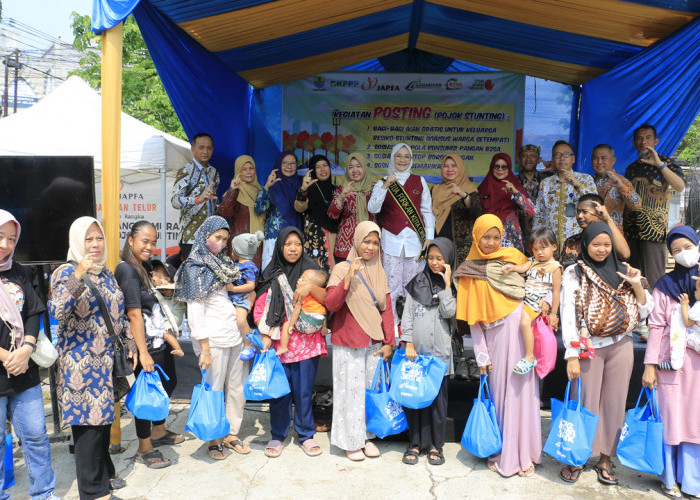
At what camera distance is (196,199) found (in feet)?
16.5

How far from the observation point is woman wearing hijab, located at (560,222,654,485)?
10.6ft

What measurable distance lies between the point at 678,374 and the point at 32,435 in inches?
144

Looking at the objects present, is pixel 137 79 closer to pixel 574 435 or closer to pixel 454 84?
pixel 454 84

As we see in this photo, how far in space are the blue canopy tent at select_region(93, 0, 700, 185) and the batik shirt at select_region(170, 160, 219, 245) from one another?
56 centimetres

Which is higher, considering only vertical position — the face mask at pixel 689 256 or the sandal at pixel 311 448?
the face mask at pixel 689 256

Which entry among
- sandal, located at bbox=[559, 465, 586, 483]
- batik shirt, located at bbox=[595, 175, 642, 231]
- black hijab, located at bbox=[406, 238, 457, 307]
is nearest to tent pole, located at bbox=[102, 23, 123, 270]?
black hijab, located at bbox=[406, 238, 457, 307]

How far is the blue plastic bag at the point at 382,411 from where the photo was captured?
11.6ft

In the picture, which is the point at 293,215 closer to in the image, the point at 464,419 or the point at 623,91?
the point at 464,419

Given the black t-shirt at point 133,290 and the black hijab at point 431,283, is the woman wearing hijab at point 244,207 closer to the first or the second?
the black t-shirt at point 133,290

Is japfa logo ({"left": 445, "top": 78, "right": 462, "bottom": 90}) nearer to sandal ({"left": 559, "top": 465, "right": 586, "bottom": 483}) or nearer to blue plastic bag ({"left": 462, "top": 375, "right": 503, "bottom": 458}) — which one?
blue plastic bag ({"left": 462, "top": 375, "right": 503, "bottom": 458})

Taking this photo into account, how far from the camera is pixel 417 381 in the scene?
11.3ft

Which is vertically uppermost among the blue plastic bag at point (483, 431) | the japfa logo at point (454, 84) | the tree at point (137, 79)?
the tree at point (137, 79)

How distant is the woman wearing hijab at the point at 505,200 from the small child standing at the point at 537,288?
45.1 inches

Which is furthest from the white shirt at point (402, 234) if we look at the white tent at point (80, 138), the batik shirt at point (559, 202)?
the white tent at point (80, 138)
